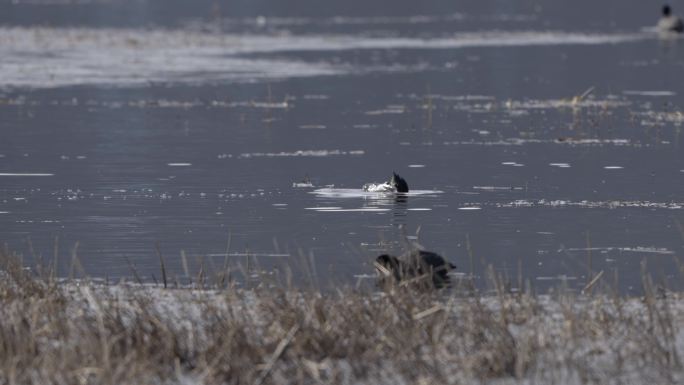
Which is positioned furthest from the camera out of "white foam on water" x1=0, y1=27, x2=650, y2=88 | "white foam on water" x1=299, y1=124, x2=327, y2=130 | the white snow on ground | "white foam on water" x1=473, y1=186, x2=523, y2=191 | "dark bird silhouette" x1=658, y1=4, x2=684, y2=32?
"dark bird silhouette" x1=658, y1=4, x2=684, y2=32

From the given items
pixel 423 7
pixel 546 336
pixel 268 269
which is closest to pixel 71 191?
pixel 268 269

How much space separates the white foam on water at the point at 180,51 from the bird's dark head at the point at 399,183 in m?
13.0

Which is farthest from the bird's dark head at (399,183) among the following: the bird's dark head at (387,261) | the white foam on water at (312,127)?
the white foam on water at (312,127)

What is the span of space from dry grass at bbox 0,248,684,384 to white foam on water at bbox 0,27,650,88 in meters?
22.5

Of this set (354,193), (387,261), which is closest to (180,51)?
(354,193)

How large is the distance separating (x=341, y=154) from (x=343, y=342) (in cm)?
1497

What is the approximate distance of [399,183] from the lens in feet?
66.0

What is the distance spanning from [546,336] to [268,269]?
176 inches

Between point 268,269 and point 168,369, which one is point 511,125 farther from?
point 168,369

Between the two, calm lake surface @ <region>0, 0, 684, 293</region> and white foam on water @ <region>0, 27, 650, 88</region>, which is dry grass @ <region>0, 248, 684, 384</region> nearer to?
calm lake surface @ <region>0, 0, 684, 293</region>

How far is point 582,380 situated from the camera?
9508 millimetres

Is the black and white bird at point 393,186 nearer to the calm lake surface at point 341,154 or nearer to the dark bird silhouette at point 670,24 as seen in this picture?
the calm lake surface at point 341,154

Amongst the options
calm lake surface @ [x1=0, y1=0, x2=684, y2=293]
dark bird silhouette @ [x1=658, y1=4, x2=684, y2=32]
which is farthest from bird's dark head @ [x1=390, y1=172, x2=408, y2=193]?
dark bird silhouette @ [x1=658, y1=4, x2=684, y2=32]

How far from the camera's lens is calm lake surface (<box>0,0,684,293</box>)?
15.7 meters
